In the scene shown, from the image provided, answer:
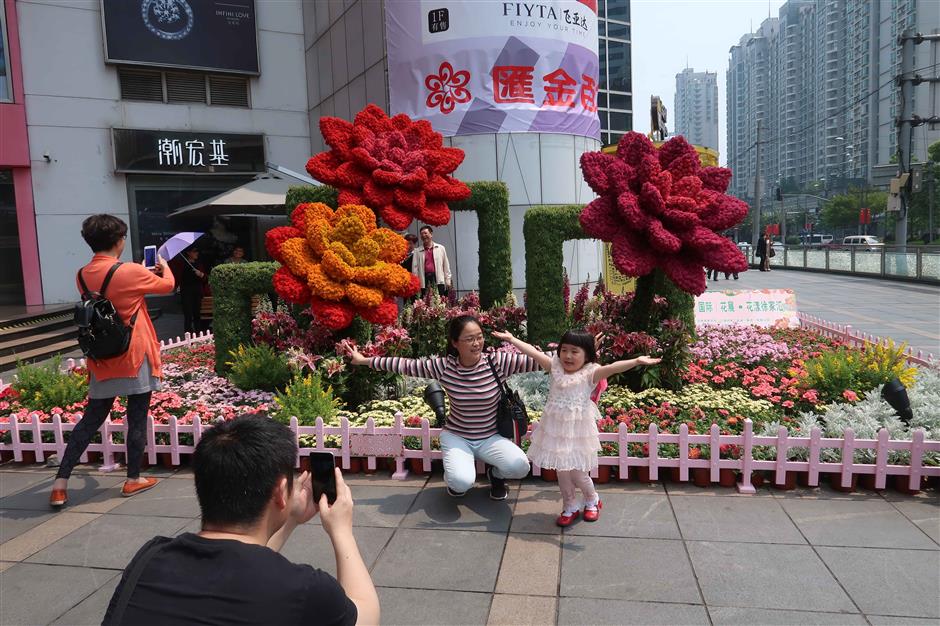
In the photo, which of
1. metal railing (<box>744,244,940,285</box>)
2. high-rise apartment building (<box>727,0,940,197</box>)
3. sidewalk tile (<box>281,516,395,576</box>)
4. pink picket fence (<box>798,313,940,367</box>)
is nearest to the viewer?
sidewalk tile (<box>281,516,395,576</box>)

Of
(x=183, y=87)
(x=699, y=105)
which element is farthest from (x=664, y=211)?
(x=699, y=105)

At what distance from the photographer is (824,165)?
8538cm

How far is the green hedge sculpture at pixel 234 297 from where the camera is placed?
23.2 feet

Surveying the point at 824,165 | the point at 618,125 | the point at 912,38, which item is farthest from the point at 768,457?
the point at 824,165

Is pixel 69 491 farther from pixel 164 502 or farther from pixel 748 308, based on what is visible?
pixel 748 308

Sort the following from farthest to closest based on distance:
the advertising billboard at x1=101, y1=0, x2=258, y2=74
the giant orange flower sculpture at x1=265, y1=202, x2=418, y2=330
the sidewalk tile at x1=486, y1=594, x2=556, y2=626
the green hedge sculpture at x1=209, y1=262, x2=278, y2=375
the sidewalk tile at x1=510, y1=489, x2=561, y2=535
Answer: the advertising billboard at x1=101, y1=0, x2=258, y2=74
the green hedge sculpture at x1=209, y1=262, x2=278, y2=375
the giant orange flower sculpture at x1=265, y1=202, x2=418, y2=330
the sidewalk tile at x1=510, y1=489, x2=561, y2=535
the sidewalk tile at x1=486, y1=594, x2=556, y2=626

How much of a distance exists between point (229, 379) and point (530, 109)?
8.28 meters

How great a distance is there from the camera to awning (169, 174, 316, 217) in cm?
1120

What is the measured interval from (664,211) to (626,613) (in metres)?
3.35

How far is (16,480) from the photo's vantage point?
16.0 feet

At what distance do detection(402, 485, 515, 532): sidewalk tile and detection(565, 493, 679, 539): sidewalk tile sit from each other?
0.47 metres

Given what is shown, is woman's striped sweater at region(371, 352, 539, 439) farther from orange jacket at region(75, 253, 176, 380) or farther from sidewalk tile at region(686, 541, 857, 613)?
orange jacket at region(75, 253, 176, 380)

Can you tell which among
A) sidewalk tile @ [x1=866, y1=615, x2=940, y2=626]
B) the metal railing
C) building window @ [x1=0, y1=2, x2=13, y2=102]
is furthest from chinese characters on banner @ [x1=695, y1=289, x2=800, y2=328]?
building window @ [x1=0, y1=2, x2=13, y2=102]

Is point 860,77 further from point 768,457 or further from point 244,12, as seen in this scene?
point 768,457
